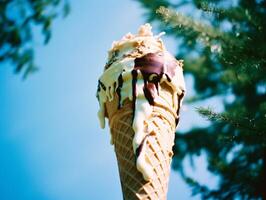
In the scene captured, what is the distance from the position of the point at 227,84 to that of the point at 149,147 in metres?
3.71

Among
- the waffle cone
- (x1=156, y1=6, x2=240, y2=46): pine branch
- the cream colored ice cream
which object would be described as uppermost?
(x1=156, y1=6, x2=240, y2=46): pine branch

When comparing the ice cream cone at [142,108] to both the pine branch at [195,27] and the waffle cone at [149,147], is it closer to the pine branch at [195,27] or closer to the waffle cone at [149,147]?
the waffle cone at [149,147]

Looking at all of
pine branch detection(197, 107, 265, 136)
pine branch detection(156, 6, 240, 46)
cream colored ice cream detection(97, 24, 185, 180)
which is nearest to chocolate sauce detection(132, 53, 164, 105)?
cream colored ice cream detection(97, 24, 185, 180)

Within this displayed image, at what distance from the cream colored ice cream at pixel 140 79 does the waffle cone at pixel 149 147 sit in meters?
0.03

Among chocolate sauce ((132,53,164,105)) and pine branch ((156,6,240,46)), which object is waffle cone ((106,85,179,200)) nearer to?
chocolate sauce ((132,53,164,105))

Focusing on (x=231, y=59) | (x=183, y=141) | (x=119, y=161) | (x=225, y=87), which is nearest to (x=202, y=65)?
(x=225, y=87)

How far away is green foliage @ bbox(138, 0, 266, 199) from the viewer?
2547mm

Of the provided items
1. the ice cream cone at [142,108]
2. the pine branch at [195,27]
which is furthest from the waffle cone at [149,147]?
the pine branch at [195,27]

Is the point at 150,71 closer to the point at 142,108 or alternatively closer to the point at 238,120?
the point at 142,108

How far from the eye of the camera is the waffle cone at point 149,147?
213 cm

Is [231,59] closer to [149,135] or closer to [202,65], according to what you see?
[149,135]

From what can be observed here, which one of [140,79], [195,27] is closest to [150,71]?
[140,79]

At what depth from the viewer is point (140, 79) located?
2.34 m

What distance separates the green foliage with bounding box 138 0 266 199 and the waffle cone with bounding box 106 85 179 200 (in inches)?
16.6
